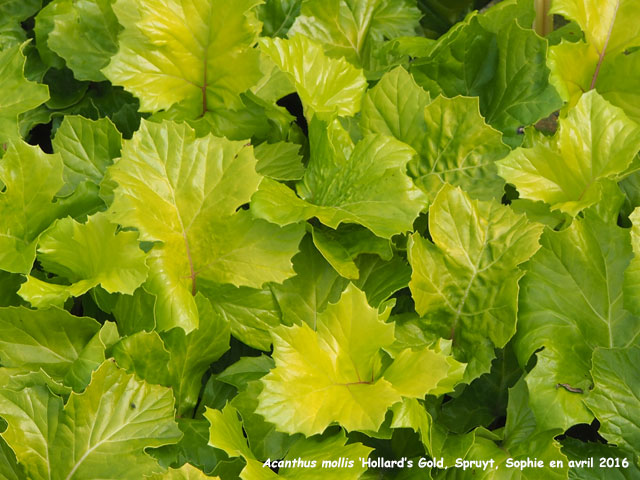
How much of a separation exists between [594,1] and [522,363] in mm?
546

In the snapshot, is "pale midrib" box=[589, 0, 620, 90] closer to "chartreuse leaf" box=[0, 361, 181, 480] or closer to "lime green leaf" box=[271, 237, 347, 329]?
"lime green leaf" box=[271, 237, 347, 329]

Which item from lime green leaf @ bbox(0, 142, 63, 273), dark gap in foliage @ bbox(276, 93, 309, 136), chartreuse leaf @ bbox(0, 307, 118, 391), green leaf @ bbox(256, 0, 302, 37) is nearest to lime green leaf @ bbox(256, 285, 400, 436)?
chartreuse leaf @ bbox(0, 307, 118, 391)

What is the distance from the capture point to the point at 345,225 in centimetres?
99

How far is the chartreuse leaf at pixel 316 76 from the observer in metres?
1.00

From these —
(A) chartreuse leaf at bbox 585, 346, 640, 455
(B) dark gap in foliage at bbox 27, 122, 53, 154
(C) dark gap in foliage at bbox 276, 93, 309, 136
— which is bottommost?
(A) chartreuse leaf at bbox 585, 346, 640, 455

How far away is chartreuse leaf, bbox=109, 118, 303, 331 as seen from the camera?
2.96 feet

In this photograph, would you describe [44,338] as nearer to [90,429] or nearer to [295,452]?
[90,429]

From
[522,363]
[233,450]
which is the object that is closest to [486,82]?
[522,363]

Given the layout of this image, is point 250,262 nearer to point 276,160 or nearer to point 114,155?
point 276,160

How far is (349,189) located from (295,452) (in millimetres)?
340

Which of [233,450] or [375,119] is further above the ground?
[375,119]

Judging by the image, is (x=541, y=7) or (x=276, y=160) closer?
(x=276, y=160)

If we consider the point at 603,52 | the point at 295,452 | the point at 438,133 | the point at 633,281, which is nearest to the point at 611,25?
the point at 603,52

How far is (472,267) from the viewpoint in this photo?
0.92 metres
